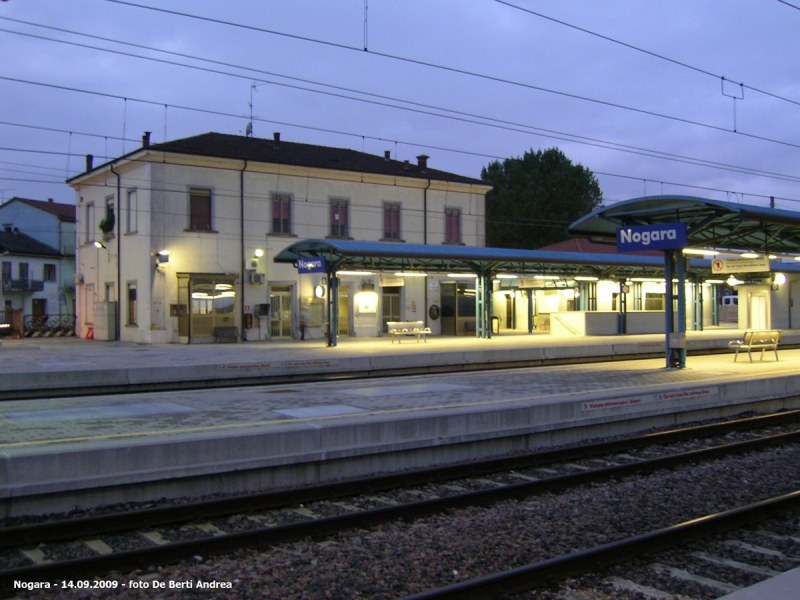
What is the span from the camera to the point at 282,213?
3322cm

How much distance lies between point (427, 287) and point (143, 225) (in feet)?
44.4

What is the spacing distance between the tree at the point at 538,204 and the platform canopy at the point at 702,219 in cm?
4128

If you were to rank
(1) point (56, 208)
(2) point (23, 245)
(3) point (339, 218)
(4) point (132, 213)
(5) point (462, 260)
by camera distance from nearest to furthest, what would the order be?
1. (5) point (462, 260)
2. (4) point (132, 213)
3. (3) point (339, 218)
4. (2) point (23, 245)
5. (1) point (56, 208)

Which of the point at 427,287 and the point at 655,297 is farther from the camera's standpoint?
the point at 655,297

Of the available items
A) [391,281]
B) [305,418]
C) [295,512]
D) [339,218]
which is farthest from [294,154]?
[295,512]

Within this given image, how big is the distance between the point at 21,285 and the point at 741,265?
46.5 m

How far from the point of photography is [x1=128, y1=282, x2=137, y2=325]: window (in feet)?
103

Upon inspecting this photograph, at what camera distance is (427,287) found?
36719 millimetres

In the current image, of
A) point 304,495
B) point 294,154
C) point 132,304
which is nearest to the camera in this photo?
point 304,495

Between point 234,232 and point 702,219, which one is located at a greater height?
point 234,232

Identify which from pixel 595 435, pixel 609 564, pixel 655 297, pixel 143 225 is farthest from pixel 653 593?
pixel 655 297

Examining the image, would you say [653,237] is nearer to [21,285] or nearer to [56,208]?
[21,285]

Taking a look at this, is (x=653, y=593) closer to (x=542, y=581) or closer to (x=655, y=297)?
(x=542, y=581)

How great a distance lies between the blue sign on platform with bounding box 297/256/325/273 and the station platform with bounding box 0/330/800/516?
17.1ft
